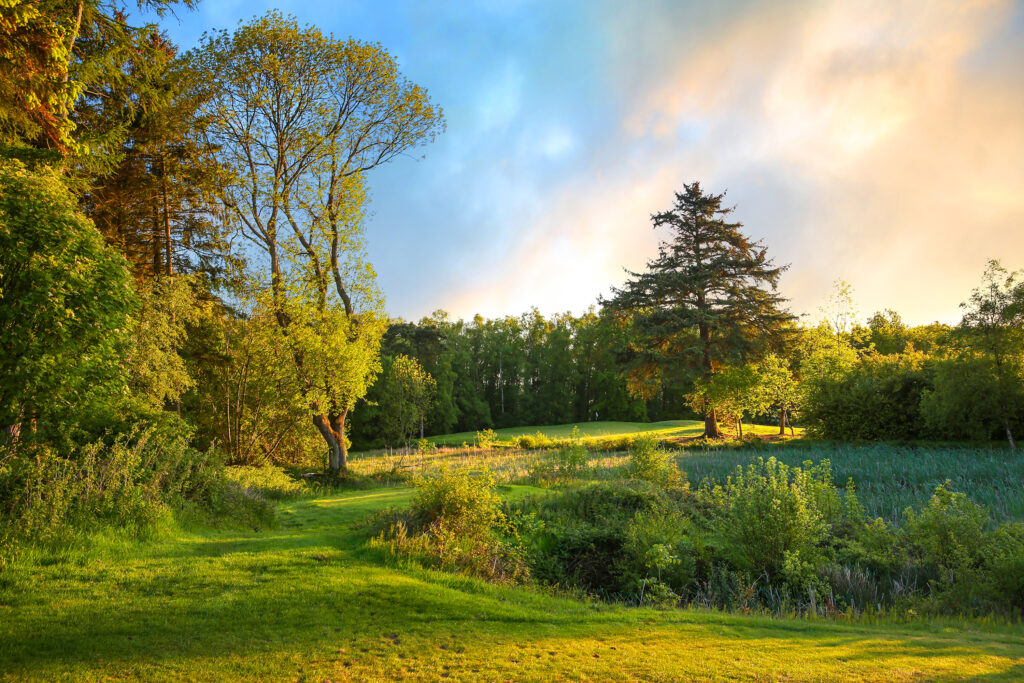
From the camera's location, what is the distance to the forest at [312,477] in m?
4.97

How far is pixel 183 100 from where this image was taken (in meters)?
16.5

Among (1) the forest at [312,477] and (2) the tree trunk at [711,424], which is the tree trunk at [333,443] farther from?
(2) the tree trunk at [711,424]

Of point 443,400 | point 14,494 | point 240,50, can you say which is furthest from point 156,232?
point 443,400

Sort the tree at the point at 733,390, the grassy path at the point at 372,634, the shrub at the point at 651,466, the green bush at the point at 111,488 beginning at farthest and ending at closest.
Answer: the tree at the point at 733,390, the shrub at the point at 651,466, the green bush at the point at 111,488, the grassy path at the point at 372,634

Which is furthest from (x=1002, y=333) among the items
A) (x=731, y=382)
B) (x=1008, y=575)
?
(x=1008, y=575)

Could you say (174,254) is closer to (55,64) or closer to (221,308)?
(221,308)

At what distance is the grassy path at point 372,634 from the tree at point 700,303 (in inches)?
1008

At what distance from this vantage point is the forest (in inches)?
196

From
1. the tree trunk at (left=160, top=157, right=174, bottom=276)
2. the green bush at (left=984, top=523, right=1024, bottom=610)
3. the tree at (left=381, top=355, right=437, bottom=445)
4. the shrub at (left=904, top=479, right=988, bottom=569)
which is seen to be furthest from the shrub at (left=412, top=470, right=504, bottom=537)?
the tree at (left=381, top=355, right=437, bottom=445)

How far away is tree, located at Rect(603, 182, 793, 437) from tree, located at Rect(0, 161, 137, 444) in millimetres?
27031

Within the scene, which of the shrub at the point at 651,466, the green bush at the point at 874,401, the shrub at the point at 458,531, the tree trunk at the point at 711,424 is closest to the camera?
the shrub at the point at 458,531

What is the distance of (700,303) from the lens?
32.6 metres

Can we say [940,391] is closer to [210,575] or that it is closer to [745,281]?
[745,281]

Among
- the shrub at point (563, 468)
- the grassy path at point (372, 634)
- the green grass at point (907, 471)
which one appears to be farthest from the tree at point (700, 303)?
the grassy path at point (372, 634)
